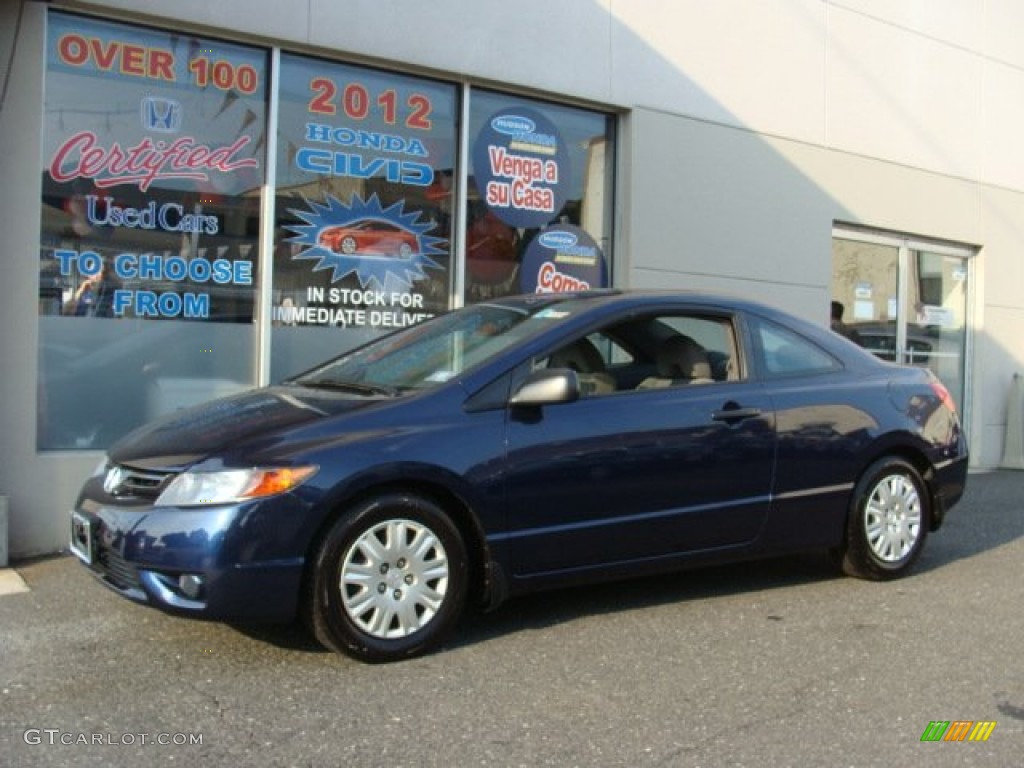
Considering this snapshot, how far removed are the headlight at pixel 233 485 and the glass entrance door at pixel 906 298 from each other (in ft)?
26.7

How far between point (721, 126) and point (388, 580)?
685 centimetres

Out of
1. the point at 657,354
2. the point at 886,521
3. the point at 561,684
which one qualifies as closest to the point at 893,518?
the point at 886,521

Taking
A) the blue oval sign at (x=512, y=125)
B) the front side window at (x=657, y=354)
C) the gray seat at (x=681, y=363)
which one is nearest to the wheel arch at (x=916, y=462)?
the front side window at (x=657, y=354)

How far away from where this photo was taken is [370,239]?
7.94 metres

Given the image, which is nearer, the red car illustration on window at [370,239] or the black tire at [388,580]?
the black tire at [388,580]

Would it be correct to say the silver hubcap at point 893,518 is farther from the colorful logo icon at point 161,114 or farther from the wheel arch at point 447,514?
the colorful logo icon at point 161,114

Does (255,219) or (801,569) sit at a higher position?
(255,219)

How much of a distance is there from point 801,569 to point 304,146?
179 inches

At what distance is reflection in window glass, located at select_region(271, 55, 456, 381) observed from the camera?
750cm

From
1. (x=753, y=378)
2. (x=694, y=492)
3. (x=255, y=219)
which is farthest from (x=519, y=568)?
(x=255, y=219)

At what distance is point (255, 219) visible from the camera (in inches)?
289

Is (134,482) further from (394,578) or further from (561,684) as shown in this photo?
(561,684)

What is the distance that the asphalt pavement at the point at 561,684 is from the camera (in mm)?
3457

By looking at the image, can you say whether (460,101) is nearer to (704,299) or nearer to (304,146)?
(304,146)
